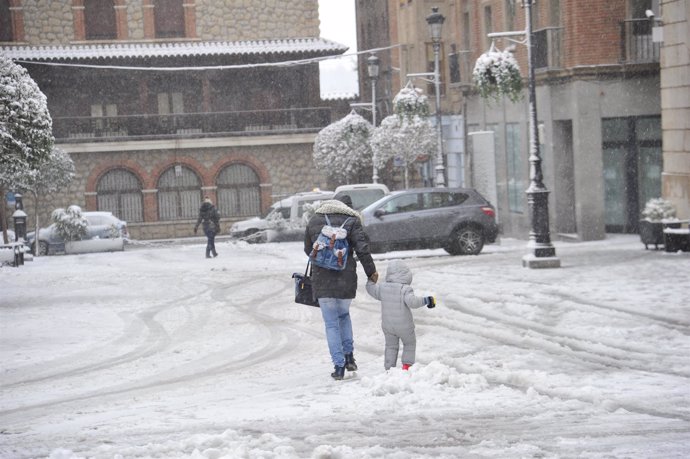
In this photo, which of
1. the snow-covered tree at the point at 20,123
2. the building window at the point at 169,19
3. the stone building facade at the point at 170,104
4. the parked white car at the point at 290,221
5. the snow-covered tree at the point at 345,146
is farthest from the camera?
the building window at the point at 169,19

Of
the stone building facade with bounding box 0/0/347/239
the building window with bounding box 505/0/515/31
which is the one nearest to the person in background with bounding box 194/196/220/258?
the building window with bounding box 505/0/515/31

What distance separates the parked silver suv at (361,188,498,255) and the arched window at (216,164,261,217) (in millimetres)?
22150

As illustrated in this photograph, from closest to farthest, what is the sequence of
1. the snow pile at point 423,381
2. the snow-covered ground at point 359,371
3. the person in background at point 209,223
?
the snow-covered ground at point 359,371 < the snow pile at point 423,381 < the person in background at point 209,223

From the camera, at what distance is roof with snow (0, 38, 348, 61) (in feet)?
152

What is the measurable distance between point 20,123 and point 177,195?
26492 millimetres

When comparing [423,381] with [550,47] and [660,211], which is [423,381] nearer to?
[660,211]

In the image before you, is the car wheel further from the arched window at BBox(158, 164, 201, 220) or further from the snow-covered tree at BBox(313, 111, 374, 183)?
the arched window at BBox(158, 164, 201, 220)

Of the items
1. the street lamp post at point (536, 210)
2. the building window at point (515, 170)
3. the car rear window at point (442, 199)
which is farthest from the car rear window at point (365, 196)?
the street lamp post at point (536, 210)

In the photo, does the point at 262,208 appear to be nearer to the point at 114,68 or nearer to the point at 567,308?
the point at 114,68

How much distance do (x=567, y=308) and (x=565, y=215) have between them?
582 inches

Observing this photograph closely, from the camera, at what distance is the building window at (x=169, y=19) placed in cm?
4859

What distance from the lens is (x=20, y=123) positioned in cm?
2078

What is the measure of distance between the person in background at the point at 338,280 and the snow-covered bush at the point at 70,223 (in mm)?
25046

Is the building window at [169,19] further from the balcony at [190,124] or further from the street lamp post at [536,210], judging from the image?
the street lamp post at [536,210]
